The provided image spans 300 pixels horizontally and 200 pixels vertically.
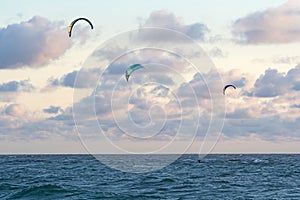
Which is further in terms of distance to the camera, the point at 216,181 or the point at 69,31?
the point at 216,181

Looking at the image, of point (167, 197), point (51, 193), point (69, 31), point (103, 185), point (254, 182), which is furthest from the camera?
point (254, 182)

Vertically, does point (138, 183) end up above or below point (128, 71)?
below

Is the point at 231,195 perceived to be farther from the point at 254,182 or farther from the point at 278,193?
the point at 254,182

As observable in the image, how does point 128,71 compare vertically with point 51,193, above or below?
above

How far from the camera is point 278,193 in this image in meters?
47.4

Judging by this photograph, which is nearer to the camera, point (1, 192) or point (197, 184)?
point (1, 192)

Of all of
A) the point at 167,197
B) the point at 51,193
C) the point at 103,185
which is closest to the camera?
the point at 167,197

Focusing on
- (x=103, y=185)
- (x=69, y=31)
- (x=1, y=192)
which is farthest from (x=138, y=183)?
(x=69, y=31)

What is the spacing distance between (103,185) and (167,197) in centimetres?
1189

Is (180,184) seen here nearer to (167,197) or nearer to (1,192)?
(167,197)

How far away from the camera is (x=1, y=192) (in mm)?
48406

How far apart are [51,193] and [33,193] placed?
5.28 ft

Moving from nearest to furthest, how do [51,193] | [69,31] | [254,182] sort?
[69,31] < [51,193] < [254,182]

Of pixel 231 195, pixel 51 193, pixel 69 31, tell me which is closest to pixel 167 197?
pixel 231 195
